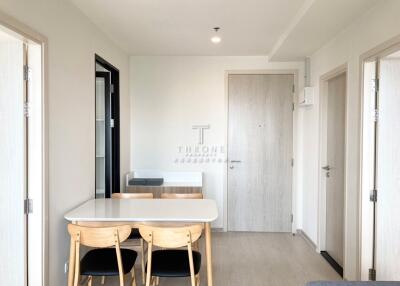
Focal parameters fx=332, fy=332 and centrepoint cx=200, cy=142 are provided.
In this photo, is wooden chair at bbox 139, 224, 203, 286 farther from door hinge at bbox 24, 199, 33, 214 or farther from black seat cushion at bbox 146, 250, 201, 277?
door hinge at bbox 24, 199, 33, 214

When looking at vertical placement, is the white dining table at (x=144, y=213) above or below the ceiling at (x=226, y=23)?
below

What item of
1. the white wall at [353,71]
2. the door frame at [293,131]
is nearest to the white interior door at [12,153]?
the white wall at [353,71]

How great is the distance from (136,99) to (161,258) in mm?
2852

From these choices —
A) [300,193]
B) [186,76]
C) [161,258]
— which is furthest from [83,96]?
[300,193]

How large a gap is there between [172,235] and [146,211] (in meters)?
0.51

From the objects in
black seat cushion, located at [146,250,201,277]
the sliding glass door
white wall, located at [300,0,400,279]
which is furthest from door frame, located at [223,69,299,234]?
black seat cushion, located at [146,250,201,277]

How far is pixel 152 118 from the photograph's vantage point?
489 cm

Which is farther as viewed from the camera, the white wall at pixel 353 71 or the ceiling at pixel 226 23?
the ceiling at pixel 226 23

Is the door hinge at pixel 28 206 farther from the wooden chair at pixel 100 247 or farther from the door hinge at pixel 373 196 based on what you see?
the door hinge at pixel 373 196

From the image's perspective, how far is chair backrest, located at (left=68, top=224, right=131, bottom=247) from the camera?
229 cm

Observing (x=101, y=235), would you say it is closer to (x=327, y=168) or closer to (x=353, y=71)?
(x=353, y=71)

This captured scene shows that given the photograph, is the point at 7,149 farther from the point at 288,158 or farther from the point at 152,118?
the point at 288,158

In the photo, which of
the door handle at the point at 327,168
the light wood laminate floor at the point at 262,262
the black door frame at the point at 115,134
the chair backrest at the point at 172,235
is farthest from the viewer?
the black door frame at the point at 115,134

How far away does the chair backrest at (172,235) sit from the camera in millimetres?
2281
